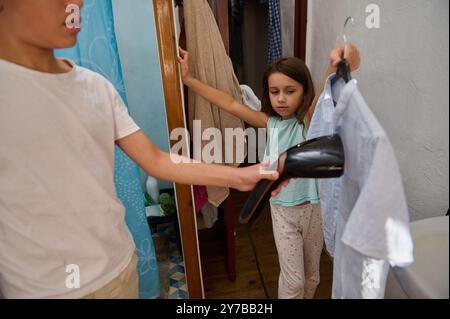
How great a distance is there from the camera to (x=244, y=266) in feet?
4.54

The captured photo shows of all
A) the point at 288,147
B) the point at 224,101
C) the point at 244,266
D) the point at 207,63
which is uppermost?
the point at 207,63

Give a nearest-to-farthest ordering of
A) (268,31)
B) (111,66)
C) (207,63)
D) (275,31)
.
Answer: (111,66) → (207,63) → (275,31) → (268,31)

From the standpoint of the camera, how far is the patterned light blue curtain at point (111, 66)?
2.86ft

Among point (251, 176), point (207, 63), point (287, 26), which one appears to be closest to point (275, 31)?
point (287, 26)

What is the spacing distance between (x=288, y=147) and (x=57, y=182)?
2.08ft

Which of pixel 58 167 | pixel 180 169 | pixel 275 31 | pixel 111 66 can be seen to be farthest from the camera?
pixel 275 31

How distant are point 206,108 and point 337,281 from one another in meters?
0.72

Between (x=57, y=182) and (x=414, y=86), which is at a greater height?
(x=414, y=86)

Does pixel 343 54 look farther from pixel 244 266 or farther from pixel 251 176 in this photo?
pixel 244 266

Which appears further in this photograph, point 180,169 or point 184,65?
point 184,65

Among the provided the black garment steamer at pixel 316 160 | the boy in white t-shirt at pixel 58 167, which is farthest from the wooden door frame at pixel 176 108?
the black garment steamer at pixel 316 160

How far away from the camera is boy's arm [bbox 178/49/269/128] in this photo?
3.39ft

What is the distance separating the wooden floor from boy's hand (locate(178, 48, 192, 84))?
0.57m

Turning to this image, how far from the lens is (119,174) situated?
1.01m
